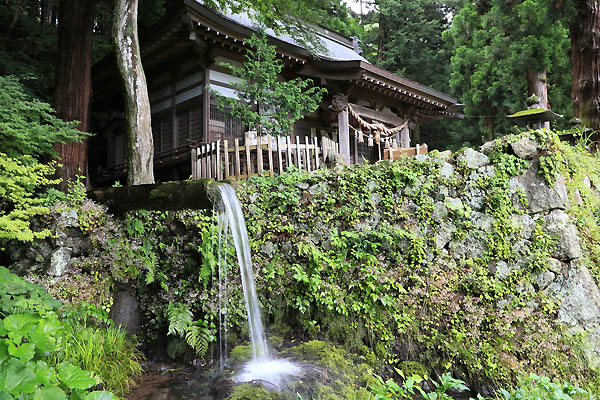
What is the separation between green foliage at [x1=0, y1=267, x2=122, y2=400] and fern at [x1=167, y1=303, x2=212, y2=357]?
4.46 feet

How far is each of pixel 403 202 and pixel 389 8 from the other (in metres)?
23.4

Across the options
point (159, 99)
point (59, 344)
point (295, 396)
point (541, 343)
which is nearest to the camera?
point (59, 344)

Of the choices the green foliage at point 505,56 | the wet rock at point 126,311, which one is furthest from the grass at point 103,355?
the green foliage at point 505,56

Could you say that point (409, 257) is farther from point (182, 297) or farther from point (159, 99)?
point (159, 99)

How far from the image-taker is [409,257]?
5.44 m

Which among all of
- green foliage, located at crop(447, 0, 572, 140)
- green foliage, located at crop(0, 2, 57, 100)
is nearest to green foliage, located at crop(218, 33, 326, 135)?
green foliage, located at crop(0, 2, 57, 100)

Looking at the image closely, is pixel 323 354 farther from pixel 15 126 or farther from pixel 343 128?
pixel 343 128

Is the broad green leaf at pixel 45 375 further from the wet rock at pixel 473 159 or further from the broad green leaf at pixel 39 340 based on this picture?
the wet rock at pixel 473 159

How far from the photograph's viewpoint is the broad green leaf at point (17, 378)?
2.26 metres

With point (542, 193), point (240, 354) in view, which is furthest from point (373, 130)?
point (240, 354)

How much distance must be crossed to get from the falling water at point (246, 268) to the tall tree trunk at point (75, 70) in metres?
3.67

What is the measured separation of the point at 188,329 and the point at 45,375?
94.8 inches

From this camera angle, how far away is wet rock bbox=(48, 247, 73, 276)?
190 inches

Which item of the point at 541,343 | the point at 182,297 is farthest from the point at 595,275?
the point at 182,297
